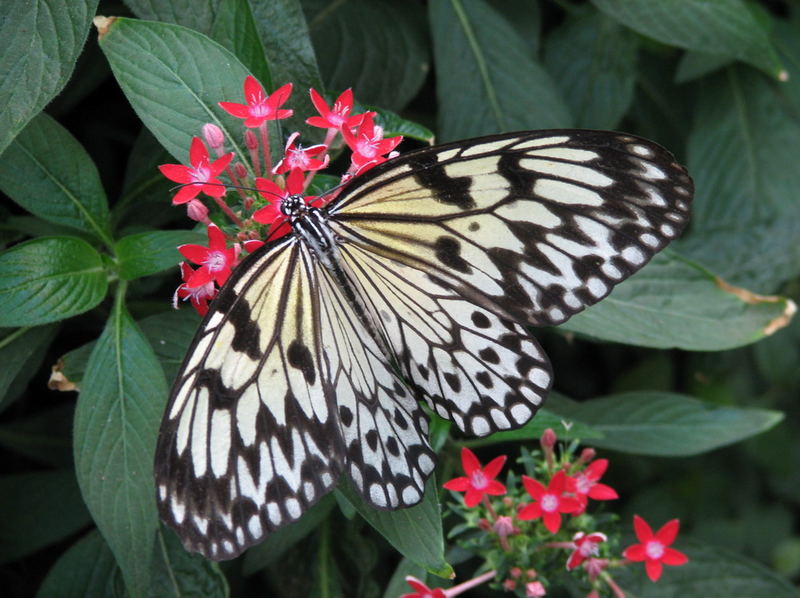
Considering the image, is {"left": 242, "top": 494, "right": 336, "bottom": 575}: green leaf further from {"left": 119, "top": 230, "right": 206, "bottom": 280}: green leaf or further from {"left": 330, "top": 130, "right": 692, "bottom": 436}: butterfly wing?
{"left": 119, "top": 230, "right": 206, "bottom": 280}: green leaf

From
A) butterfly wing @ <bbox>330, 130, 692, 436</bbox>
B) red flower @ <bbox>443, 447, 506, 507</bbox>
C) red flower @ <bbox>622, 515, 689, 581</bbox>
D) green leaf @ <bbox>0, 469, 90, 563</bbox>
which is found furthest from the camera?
green leaf @ <bbox>0, 469, 90, 563</bbox>

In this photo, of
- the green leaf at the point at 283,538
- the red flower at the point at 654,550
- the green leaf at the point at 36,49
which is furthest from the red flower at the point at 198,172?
the red flower at the point at 654,550

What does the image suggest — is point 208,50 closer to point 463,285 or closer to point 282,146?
point 282,146

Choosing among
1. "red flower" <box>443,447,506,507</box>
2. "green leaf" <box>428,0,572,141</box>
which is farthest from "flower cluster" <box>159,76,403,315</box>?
"green leaf" <box>428,0,572,141</box>

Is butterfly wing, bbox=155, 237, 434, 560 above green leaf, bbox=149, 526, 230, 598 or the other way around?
above

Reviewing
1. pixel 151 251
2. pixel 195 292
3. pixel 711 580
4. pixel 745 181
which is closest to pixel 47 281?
pixel 151 251

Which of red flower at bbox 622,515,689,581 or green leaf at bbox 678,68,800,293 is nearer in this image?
red flower at bbox 622,515,689,581

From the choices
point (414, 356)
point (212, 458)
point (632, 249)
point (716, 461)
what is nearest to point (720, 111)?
point (716, 461)
